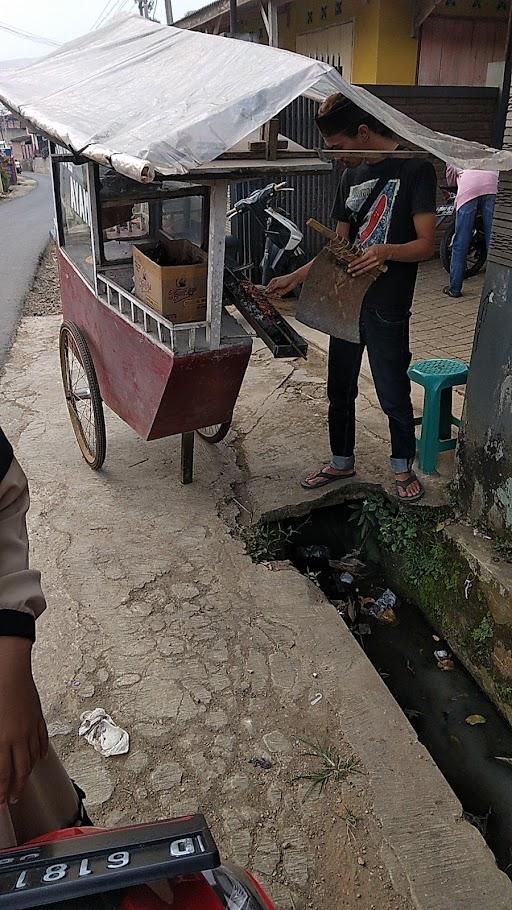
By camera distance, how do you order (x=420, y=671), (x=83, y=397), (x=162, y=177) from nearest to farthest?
(x=162, y=177) < (x=420, y=671) < (x=83, y=397)

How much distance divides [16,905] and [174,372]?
250 centimetres

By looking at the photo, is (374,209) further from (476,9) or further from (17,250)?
(17,250)

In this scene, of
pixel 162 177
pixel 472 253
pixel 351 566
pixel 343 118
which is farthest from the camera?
pixel 472 253

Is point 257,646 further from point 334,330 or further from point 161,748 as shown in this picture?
point 334,330

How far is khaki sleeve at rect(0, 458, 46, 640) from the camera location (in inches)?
43.3

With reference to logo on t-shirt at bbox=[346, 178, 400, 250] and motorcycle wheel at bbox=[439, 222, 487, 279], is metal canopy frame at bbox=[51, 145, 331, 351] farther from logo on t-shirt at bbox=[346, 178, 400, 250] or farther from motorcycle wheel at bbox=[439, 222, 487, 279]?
motorcycle wheel at bbox=[439, 222, 487, 279]

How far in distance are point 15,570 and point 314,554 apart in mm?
2846

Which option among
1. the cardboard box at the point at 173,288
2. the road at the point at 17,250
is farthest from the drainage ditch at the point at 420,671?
the road at the point at 17,250

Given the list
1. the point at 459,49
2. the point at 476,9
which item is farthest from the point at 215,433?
the point at 476,9

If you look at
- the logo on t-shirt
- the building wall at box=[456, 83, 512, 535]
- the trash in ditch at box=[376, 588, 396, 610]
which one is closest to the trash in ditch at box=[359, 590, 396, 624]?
the trash in ditch at box=[376, 588, 396, 610]

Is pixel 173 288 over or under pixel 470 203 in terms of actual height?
under

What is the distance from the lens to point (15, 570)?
1.15 metres

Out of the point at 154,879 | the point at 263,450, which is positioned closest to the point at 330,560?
the point at 263,450

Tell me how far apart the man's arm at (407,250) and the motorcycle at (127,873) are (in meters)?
2.60
